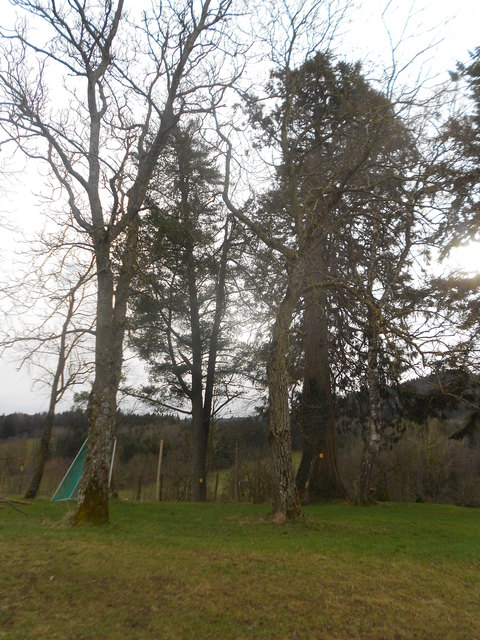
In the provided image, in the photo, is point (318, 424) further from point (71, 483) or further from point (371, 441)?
point (71, 483)

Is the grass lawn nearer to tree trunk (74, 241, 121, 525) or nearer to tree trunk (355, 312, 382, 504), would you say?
tree trunk (74, 241, 121, 525)

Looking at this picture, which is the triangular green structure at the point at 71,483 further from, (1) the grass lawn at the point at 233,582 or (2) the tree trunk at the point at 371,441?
(2) the tree trunk at the point at 371,441

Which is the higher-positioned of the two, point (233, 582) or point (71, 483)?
point (71, 483)

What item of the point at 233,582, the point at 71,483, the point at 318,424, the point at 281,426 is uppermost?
the point at 318,424

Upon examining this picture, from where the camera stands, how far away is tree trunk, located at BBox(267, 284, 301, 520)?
9.47 m

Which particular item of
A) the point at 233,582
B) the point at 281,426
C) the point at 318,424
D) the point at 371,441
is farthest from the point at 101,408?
the point at 371,441

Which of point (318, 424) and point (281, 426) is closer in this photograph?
point (281, 426)

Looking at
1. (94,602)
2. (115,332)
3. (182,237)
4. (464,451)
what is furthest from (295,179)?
(464,451)

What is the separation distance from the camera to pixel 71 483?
1691 centimetres

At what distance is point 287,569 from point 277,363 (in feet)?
13.6

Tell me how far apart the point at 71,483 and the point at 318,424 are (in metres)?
8.45

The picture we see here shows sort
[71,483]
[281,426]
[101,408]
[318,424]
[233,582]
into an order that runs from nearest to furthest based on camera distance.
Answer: [233,582], [101,408], [281,426], [318,424], [71,483]

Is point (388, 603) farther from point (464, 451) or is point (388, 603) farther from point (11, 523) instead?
point (464, 451)

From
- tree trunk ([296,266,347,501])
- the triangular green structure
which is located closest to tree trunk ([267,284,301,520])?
tree trunk ([296,266,347,501])
